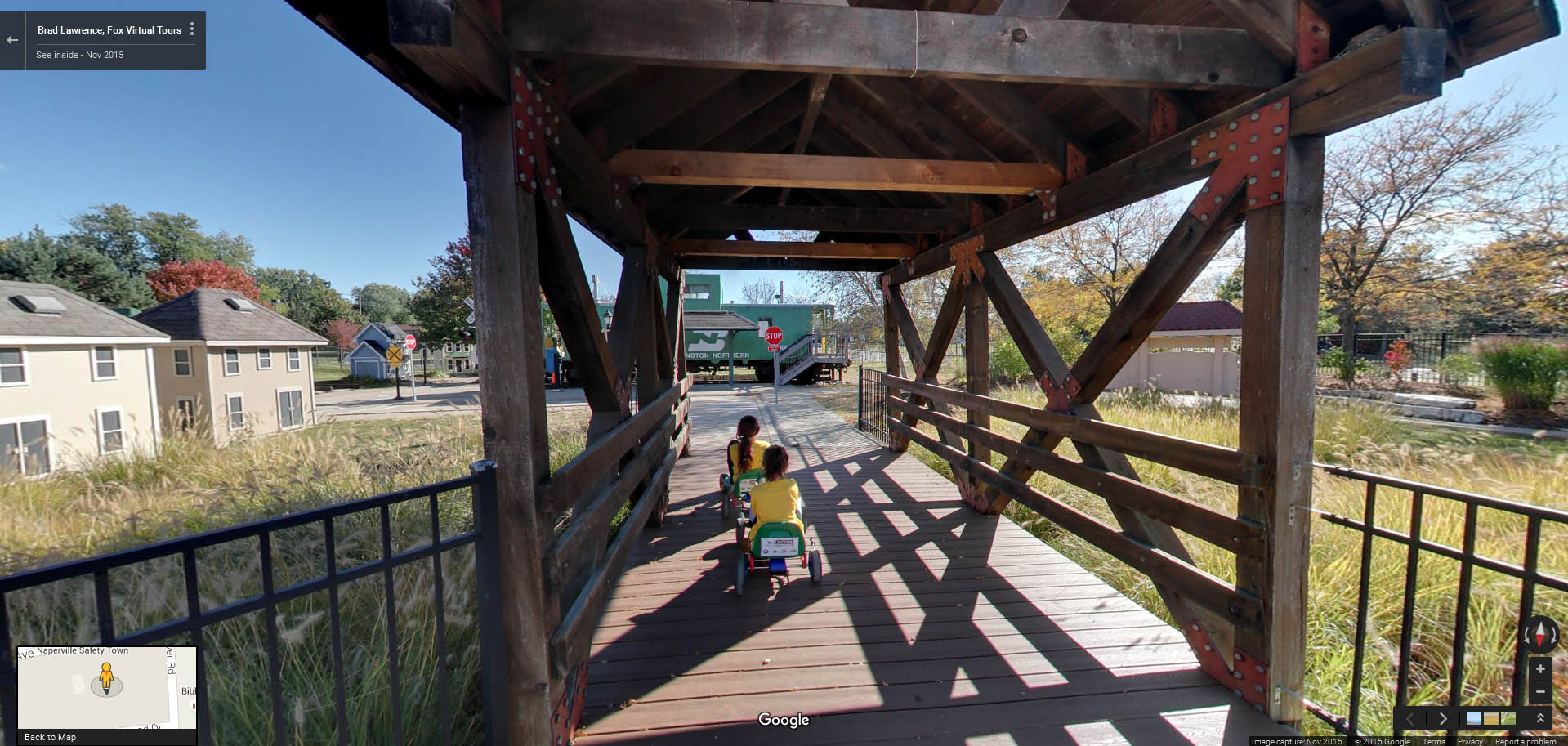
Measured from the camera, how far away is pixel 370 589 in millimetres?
3004

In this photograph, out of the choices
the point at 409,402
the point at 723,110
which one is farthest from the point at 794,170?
the point at 409,402

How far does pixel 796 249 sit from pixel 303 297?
7245 centimetres

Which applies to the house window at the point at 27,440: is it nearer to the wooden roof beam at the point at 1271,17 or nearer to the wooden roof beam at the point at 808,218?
the wooden roof beam at the point at 808,218

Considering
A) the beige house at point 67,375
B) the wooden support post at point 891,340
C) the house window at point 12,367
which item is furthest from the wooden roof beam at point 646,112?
the house window at point 12,367

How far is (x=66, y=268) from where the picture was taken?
26250 mm

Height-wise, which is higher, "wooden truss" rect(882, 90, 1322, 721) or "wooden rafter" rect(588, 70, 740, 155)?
"wooden rafter" rect(588, 70, 740, 155)

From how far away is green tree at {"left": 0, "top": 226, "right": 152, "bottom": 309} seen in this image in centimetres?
2567

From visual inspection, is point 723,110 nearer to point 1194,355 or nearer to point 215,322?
point 1194,355

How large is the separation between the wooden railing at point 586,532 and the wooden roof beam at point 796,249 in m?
2.92

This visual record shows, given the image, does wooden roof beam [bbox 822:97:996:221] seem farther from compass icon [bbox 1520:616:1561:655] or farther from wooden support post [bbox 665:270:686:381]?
compass icon [bbox 1520:616:1561:655]

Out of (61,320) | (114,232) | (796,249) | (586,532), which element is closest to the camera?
(586,532)

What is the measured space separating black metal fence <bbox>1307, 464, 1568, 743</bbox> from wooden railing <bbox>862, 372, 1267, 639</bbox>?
31cm

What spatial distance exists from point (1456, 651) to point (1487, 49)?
216cm

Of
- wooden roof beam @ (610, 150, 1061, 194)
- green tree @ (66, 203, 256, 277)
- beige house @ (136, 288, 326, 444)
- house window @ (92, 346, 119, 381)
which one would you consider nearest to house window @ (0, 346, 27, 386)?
house window @ (92, 346, 119, 381)
